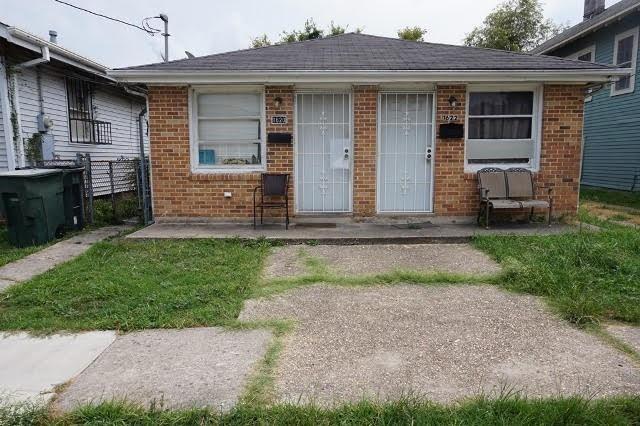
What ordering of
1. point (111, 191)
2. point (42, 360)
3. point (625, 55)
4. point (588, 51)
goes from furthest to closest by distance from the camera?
1. point (588, 51)
2. point (625, 55)
3. point (111, 191)
4. point (42, 360)

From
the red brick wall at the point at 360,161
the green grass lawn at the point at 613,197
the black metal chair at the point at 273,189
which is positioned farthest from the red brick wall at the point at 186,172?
the green grass lawn at the point at 613,197

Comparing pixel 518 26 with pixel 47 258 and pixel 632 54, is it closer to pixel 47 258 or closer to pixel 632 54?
pixel 632 54

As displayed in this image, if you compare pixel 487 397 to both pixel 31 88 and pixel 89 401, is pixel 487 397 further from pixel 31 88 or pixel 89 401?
pixel 31 88

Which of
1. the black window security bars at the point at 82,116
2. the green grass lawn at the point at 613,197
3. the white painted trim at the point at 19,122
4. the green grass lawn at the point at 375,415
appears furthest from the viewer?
the green grass lawn at the point at 613,197

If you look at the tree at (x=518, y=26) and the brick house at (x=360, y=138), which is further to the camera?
the tree at (x=518, y=26)

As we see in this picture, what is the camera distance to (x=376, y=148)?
25.0ft

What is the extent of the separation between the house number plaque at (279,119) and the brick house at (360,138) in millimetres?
17

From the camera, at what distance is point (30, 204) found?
6527mm

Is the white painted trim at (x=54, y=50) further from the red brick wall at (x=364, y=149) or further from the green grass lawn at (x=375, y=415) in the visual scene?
the green grass lawn at (x=375, y=415)

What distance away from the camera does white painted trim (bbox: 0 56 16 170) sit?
788cm

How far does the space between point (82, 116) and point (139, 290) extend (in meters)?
7.96

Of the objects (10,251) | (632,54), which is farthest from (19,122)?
(632,54)

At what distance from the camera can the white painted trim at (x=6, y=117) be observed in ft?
25.9

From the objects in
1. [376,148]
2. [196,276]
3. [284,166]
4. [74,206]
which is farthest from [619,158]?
[74,206]
